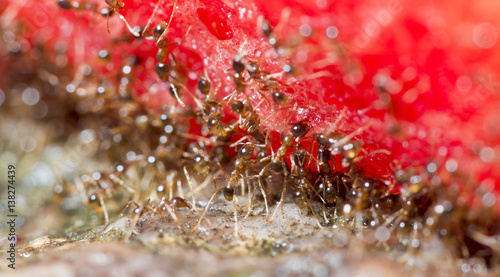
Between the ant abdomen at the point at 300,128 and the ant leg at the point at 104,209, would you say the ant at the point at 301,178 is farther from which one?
Result: the ant leg at the point at 104,209

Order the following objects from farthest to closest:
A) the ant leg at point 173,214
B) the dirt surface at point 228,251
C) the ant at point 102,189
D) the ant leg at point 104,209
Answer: the ant at point 102,189 → the ant leg at point 104,209 → the ant leg at point 173,214 → the dirt surface at point 228,251

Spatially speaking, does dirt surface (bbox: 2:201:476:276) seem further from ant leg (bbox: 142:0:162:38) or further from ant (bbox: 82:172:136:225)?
ant leg (bbox: 142:0:162:38)

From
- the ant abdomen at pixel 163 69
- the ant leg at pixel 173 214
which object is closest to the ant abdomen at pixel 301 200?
the ant leg at pixel 173 214

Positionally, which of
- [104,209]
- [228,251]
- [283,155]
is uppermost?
[283,155]

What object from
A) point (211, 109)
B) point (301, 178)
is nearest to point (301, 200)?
point (301, 178)

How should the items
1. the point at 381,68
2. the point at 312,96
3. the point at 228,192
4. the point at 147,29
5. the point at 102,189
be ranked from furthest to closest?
the point at 102,189 → the point at 147,29 → the point at 228,192 → the point at 312,96 → the point at 381,68

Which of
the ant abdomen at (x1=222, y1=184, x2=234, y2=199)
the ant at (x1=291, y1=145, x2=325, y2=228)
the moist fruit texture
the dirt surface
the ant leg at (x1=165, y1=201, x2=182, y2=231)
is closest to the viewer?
the dirt surface

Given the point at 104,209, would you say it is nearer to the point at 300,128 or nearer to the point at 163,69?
the point at 163,69

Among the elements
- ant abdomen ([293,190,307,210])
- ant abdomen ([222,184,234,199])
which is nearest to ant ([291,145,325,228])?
ant abdomen ([293,190,307,210])
